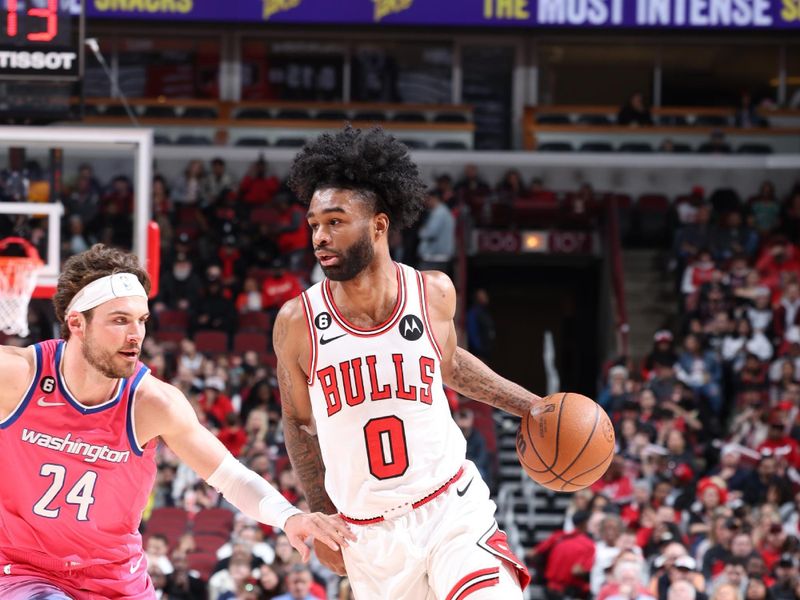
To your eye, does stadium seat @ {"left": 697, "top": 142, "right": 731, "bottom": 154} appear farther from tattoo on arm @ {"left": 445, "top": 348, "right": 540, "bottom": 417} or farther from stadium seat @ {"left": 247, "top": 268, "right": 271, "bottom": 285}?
tattoo on arm @ {"left": 445, "top": 348, "right": 540, "bottom": 417}

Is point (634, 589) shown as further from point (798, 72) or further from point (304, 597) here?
point (798, 72)

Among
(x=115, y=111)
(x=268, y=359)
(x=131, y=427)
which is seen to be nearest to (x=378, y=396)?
(x=131, y=427)

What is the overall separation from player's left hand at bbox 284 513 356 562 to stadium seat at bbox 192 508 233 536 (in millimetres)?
7201

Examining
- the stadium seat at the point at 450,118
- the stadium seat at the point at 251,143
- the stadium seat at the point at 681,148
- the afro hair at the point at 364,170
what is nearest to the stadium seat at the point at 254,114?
the stadium seat at the point at 251,143

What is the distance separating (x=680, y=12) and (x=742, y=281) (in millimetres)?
4786

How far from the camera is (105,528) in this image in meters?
4.50

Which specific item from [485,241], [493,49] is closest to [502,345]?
[485,241]

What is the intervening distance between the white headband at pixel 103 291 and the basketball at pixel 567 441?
5.35 feet

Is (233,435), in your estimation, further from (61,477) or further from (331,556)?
(61,477)

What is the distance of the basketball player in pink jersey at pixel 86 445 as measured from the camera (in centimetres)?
445

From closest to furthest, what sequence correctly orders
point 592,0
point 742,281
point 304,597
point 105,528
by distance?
point 105,528 < point 304,597 < point 742,281 < point 592,0

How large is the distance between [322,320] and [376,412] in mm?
402

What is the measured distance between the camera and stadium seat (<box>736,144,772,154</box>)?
20.0 m

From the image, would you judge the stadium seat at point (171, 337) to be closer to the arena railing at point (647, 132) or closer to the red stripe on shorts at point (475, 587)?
the arena railing at point (647, 132)
